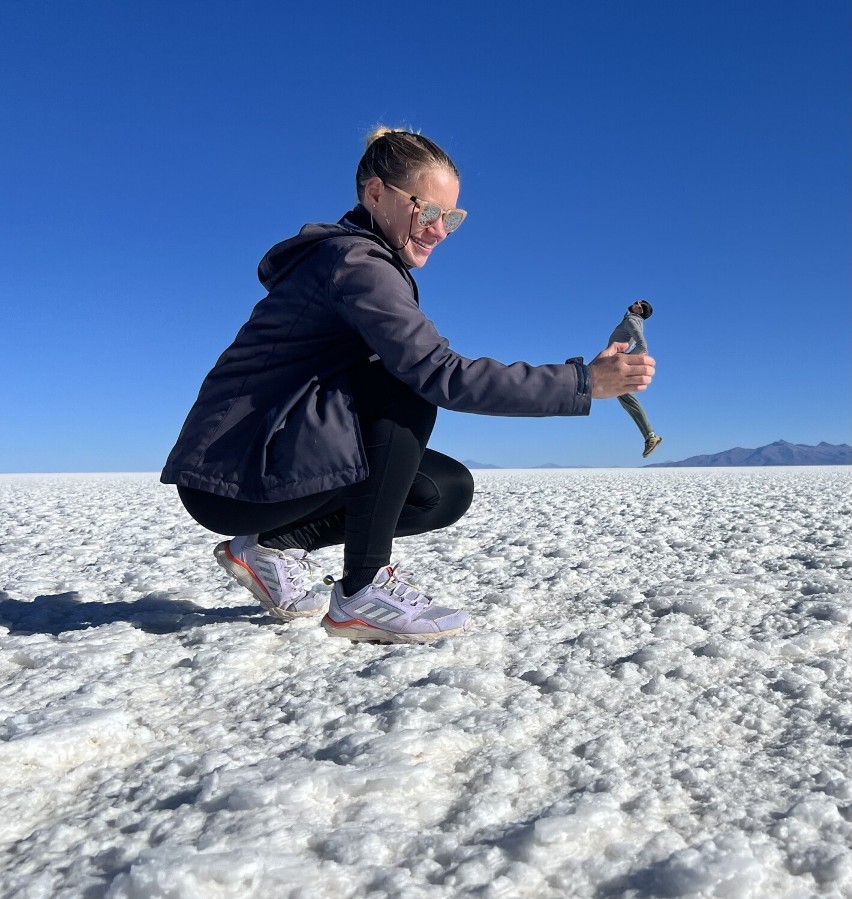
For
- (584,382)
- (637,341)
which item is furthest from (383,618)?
(637,341)

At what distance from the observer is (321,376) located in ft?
5.74

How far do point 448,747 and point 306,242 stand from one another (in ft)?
3.71

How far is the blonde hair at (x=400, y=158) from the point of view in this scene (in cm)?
177

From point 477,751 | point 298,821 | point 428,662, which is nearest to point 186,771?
point 298,821

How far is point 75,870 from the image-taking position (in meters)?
0.86

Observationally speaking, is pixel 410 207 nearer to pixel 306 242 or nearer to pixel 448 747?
pixel 306 242

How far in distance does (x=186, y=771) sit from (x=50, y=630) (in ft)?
3.68

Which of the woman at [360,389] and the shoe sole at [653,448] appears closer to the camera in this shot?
the woman at [360,389]

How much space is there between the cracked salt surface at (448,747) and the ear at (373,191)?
105 cm

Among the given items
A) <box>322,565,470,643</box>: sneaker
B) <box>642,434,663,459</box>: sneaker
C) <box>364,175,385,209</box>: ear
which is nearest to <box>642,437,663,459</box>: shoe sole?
<box>642,434,663,459</box>: sneaker

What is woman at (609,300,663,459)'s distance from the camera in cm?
168

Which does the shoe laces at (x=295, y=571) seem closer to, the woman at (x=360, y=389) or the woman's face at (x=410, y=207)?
the woman at (x=360, y=389)

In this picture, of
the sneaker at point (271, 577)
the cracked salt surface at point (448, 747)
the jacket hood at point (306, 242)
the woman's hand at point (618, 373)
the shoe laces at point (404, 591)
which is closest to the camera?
the cracked salt surface at point (448, 747)

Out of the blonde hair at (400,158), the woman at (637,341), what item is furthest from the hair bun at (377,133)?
the woman at (637,341)
